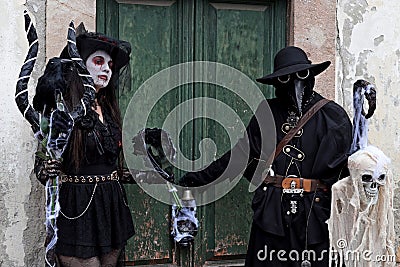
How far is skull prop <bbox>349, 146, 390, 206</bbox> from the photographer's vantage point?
3.97 metres

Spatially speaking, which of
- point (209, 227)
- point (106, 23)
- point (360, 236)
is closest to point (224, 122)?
point (209, 227)

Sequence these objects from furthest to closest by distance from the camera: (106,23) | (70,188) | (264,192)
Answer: (106,23)
(264,192)
(70,188)

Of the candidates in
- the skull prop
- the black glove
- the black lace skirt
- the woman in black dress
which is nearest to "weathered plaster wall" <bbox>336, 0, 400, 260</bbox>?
the skull prop

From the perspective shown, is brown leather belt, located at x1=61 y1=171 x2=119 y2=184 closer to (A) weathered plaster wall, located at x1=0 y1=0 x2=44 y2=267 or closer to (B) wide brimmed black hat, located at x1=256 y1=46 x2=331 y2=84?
(A) weathered plaster wall, located at x1=0 y1=0 x2=44 y2=267

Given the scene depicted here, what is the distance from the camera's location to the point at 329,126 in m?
4.24

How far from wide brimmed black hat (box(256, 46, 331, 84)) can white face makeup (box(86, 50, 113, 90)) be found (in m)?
0.88

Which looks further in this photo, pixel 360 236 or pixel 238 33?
pixel 238 33

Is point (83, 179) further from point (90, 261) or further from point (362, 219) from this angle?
point (362, 219)

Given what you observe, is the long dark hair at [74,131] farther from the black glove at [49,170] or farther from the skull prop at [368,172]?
the skull prop at [368,172]

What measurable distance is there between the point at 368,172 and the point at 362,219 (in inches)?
11.2

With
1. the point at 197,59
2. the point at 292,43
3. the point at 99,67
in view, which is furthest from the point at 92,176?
the point at 292,43

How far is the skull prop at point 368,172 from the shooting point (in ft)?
13.0

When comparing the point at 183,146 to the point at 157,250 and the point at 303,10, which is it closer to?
the point at 157,250

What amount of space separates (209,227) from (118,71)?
1.38 m
